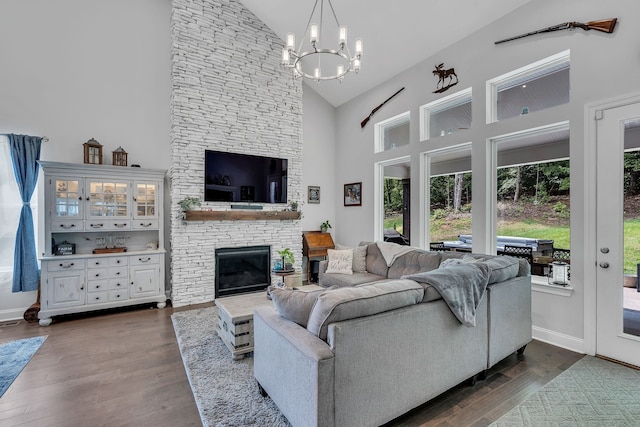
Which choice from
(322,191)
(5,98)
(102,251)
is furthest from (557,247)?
(5,98)

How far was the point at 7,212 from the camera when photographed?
4.00 meters

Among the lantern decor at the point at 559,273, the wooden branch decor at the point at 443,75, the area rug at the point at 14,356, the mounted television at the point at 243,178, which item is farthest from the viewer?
the mounted television at the point at 243,178

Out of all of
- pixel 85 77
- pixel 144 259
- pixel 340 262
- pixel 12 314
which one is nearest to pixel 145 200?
pixel 144 259

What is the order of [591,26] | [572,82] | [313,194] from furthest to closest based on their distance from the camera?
[313,194], [572,82], [591,26]

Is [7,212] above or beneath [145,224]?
above

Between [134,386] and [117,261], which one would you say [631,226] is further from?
[117,261]

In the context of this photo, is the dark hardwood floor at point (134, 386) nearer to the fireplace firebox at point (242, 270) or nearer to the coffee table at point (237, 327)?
the coffee table at point (237, 327)

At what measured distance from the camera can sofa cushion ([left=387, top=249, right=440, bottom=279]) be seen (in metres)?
3.74

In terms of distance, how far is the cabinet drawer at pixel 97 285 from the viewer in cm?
402

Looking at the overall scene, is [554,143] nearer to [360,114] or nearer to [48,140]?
[360,114]

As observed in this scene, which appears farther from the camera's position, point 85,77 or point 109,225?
point 85,77

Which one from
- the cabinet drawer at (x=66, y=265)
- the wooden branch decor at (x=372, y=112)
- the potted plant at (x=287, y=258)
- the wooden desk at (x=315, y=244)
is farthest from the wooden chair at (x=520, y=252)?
the cabinet drawer at (x=66, y=265)

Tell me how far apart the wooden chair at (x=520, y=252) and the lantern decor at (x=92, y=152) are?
18.8 ft

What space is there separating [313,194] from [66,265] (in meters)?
4.27
